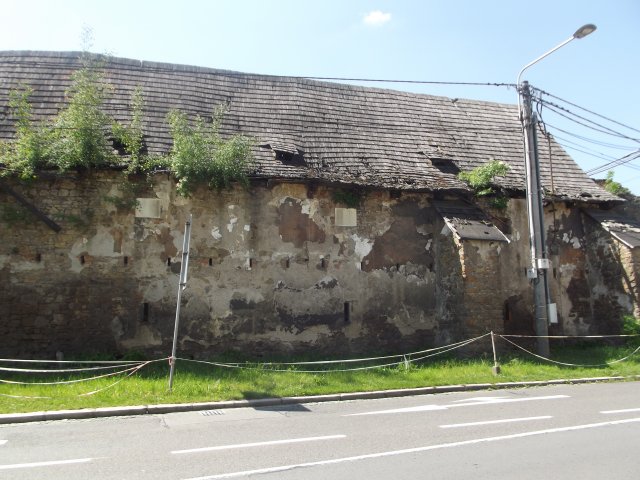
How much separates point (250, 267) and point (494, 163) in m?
7.68

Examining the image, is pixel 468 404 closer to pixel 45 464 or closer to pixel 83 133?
pixel 45 464

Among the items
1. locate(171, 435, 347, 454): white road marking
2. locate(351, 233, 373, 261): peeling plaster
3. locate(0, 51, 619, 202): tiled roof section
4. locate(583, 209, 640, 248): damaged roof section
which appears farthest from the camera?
locate(583, 209, 640, 248): damaged roof section

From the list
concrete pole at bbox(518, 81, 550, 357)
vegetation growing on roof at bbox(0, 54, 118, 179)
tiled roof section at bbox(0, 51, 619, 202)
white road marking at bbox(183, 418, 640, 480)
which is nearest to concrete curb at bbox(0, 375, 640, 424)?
concrete pole at bbox(518, 81, 550, 357)

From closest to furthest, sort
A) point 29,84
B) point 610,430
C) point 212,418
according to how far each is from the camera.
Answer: point 610,430
point 212,418
point 29,84

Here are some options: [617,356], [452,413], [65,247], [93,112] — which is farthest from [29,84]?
[617,356]

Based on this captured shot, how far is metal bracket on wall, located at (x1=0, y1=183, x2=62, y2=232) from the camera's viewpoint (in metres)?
11.6

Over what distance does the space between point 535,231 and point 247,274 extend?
750cm

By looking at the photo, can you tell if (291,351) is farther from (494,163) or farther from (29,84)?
(29,84)

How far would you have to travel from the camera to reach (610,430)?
249 inches

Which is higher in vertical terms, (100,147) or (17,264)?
(100,147)

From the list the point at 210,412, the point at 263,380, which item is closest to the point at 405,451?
the point at 210,412

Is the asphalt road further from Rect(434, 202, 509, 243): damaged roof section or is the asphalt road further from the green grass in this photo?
Rect(434, 202, 509, 243): damaged roof section

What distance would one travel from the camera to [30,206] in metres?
11.6

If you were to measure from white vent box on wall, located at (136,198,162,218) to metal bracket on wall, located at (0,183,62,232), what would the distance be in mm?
1889
